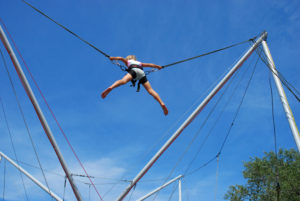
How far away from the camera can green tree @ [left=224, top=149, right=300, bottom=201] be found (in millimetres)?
18984

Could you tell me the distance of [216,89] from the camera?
7.26m

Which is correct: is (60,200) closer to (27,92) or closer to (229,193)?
(27,92)

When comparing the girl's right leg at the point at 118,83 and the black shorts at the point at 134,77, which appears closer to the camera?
the girl's right leg at the point at 118,83

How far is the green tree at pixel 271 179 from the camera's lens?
1898 cm

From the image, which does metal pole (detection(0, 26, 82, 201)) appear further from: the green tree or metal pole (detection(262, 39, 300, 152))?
the green tree

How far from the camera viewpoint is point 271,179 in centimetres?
2122

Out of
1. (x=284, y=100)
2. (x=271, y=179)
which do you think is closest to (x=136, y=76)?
(x=284, y=100)

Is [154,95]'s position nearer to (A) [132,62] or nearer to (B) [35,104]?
(A) [132,62]

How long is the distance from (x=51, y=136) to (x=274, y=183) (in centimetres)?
1984

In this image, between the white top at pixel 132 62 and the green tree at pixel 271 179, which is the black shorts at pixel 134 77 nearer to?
the white top at pixel 132 62

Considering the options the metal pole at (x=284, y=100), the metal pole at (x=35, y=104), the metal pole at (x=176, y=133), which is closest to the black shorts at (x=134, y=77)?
the metal pole at (x=176, y=133)

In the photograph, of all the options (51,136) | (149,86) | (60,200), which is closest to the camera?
(51,136)

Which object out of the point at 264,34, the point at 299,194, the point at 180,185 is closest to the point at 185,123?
the point at 264,34

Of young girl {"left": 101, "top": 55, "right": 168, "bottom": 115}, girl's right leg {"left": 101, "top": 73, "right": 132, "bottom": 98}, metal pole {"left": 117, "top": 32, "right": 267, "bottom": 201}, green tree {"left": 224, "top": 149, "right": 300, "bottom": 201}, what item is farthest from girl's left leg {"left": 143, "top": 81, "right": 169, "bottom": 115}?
green tree {"left": 224, "top": 149, "right": 300, "bottom": 201}
